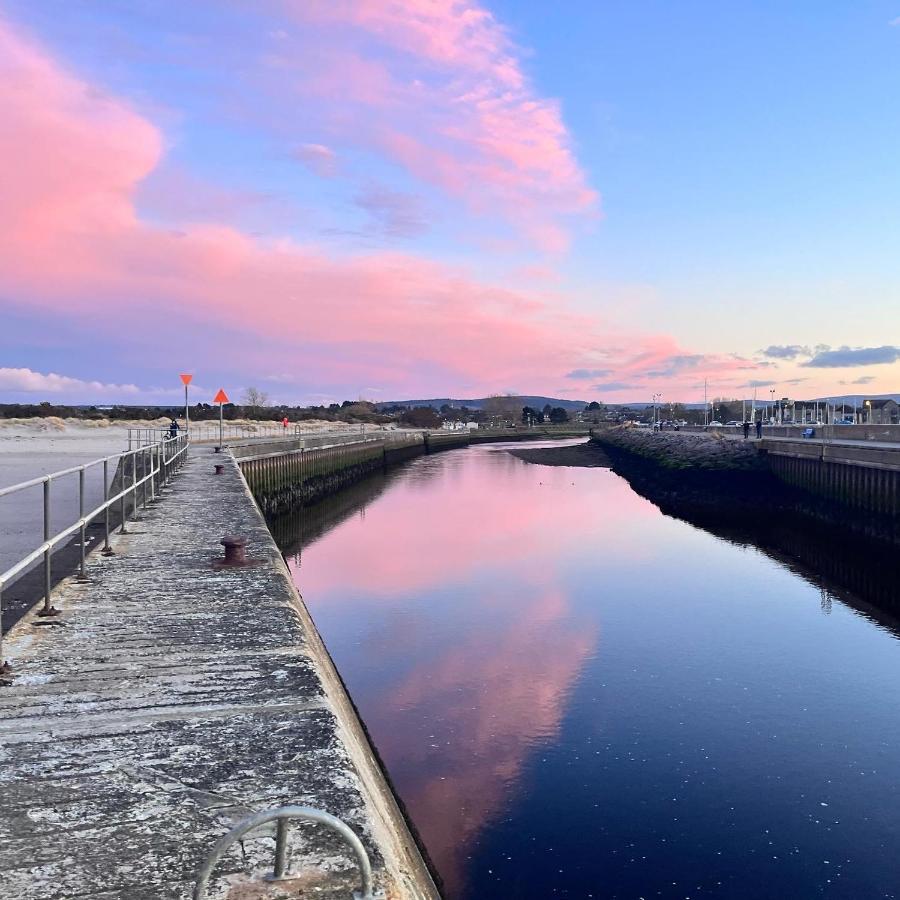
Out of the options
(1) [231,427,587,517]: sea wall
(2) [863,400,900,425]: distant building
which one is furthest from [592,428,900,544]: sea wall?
(2) [863,400,900,425]: distant building

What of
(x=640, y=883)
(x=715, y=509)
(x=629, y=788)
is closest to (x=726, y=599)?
(x=629, y=788)

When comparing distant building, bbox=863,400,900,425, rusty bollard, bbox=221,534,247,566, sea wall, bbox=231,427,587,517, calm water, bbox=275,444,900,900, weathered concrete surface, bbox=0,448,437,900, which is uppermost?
distant building, bbox=863,400,900,425

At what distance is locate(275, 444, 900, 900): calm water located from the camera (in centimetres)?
636

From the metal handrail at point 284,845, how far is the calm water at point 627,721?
369cm

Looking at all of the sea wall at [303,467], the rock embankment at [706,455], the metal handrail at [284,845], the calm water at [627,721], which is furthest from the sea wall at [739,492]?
the metal handrail at [284,845]

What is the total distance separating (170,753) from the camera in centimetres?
387

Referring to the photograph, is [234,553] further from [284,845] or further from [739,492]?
[739,492]

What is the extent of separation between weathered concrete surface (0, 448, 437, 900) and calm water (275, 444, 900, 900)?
2403mm

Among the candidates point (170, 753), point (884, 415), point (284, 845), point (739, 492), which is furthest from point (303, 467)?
point (884, 415)

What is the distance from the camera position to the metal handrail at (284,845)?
95.7 inches

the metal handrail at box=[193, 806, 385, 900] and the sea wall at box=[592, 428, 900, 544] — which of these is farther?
the sea wall at box=[592, 428, 900, 544]

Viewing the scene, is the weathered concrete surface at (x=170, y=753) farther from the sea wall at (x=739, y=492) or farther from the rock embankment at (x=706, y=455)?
the rock embankment at (x=706, y=455)

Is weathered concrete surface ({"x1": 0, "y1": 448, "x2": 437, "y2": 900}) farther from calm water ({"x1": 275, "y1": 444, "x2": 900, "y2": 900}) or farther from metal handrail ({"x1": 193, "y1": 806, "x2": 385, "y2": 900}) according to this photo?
calm water ({"x1": 275, "y1": 444, "x2": 900, "y2": 900})

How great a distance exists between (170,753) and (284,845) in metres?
1.34
